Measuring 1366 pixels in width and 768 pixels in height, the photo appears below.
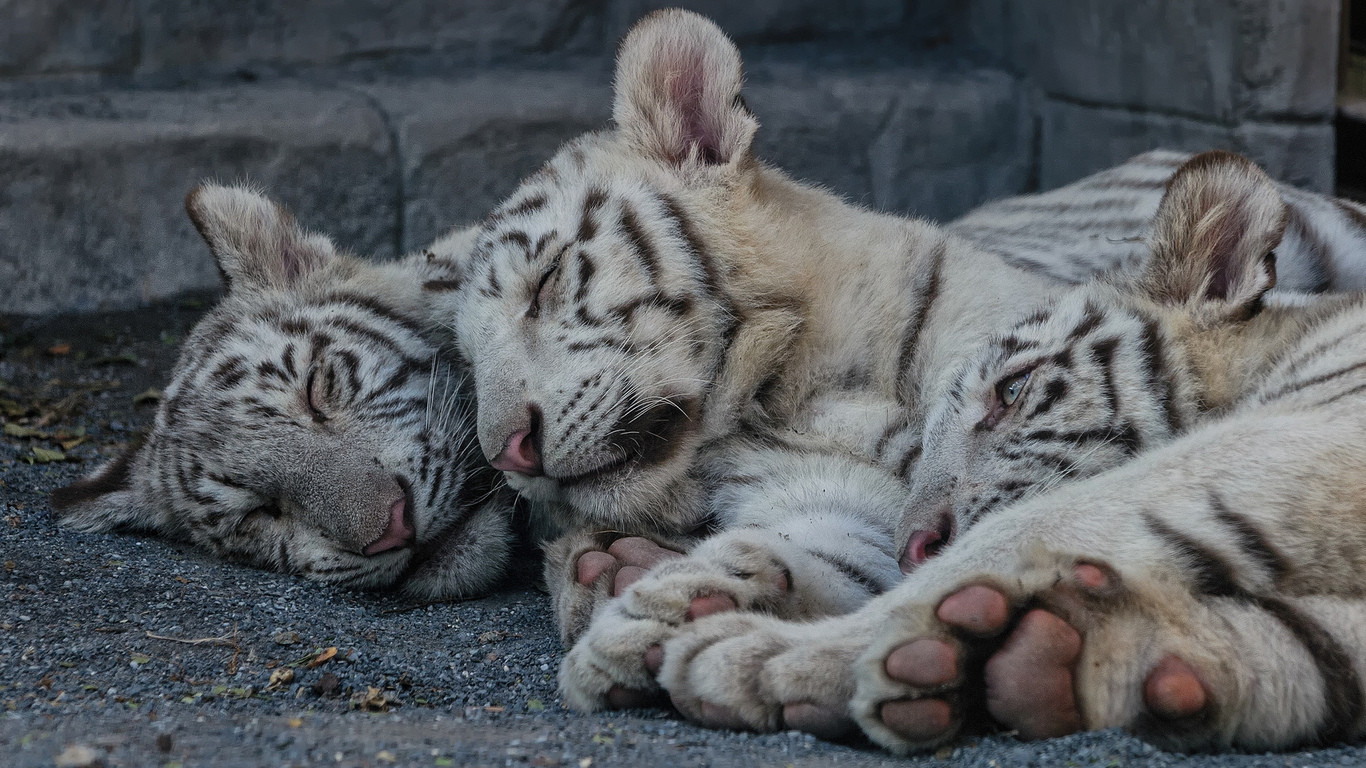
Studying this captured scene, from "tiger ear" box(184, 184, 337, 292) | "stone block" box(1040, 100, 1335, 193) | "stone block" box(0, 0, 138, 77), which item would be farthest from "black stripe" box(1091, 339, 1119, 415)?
"stone block" box(0, 0, 138, 77)

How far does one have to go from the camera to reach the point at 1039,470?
5.03ft

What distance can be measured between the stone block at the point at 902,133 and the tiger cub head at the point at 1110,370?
74.5 inches

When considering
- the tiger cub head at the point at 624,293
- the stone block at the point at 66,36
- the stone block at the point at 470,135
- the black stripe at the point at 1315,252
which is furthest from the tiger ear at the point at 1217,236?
the stone block at the point at 66,36

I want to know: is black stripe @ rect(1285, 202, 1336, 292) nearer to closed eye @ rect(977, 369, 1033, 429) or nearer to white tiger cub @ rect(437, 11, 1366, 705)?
white tiger cub @ rect(437, 11, 1366, 705)

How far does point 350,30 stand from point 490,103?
1.63 ft

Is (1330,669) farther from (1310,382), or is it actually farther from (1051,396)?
(1051,396)

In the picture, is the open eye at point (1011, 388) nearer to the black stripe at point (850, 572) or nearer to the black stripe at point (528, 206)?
the black stripe at point (850, 572)

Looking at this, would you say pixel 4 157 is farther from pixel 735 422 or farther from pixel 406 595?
pixel 735 422

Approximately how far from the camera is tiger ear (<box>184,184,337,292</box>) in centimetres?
221

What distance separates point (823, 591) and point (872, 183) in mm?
2252

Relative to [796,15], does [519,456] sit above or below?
below

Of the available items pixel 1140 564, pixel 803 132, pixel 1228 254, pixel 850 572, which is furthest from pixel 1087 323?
pixel 803 132

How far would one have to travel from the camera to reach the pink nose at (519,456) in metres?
1.72

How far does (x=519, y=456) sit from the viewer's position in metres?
1.72
